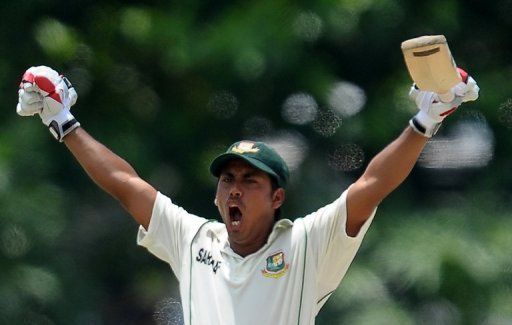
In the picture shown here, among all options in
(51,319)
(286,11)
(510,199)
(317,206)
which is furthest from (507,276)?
(51,319)

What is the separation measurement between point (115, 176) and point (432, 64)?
3.71 ft

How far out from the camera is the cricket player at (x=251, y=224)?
379 centimetres

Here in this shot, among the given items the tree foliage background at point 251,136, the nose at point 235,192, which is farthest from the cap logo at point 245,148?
the tree foliage background at point 251,136

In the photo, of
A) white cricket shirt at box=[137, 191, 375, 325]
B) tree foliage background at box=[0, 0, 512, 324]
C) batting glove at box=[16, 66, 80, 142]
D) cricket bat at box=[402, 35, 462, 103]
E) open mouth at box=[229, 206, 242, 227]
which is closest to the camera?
cricket bat at box=[402, 35, 462, 103]

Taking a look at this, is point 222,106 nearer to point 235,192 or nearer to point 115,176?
point 115,176

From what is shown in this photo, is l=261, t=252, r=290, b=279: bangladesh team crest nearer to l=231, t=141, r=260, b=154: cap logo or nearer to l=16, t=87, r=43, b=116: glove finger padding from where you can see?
l=231, t=141, r=260, b=154: cap logo

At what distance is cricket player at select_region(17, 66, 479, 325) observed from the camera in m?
3.79

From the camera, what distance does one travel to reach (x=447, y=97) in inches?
145

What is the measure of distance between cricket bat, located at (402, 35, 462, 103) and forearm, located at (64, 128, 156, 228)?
0.99m

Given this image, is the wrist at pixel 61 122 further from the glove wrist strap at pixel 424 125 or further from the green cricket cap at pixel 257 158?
the glove wrist strap at pixel 424 125

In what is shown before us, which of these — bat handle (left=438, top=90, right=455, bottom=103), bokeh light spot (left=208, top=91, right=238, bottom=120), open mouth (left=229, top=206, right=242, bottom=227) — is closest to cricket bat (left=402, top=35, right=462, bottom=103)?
bat handle (left=438, top=90, right=455, bottom=103)

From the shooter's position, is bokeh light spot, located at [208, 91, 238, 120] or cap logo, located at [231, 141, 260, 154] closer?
cap logo, located at [231, 141, 260, 154]

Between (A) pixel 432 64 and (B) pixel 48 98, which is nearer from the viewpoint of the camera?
(A) pixel 432 64

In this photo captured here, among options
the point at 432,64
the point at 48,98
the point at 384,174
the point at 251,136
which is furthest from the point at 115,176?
the point at 251,136
